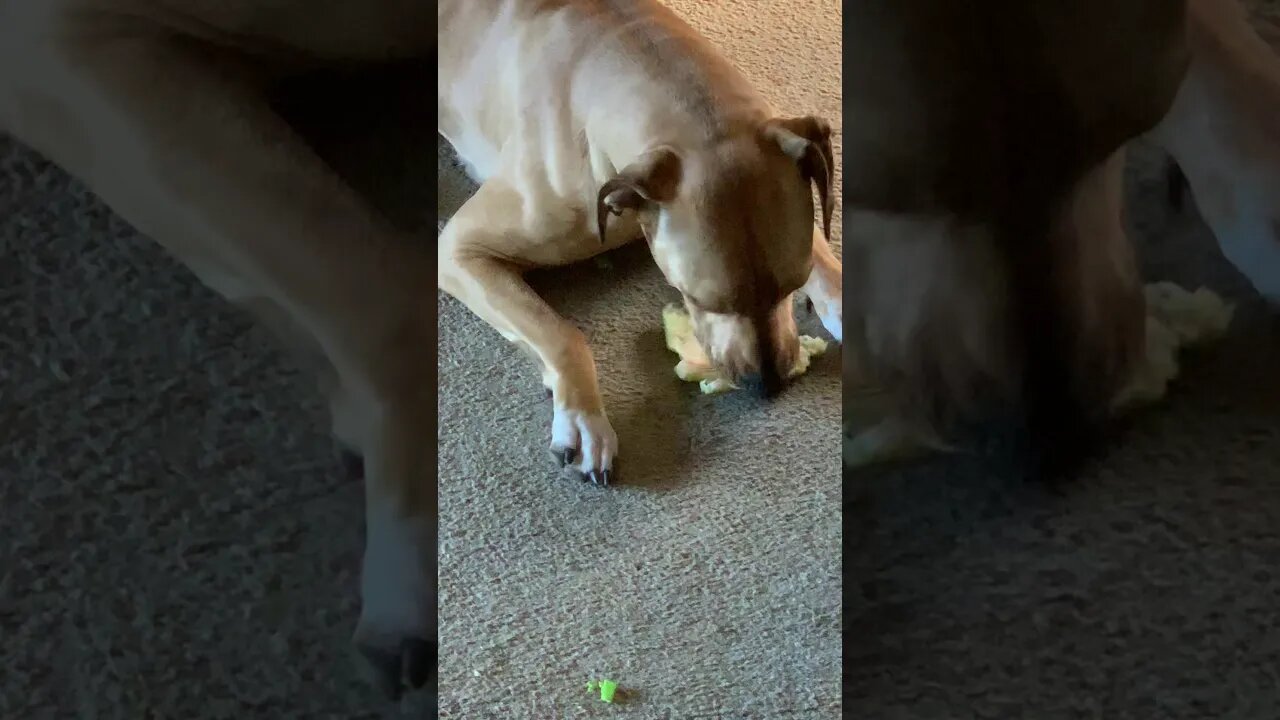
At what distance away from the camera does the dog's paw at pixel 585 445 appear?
4.35ft

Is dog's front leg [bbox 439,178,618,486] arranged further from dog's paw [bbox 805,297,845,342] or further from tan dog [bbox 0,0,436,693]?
tan dog [bbox 0,0,436,693]

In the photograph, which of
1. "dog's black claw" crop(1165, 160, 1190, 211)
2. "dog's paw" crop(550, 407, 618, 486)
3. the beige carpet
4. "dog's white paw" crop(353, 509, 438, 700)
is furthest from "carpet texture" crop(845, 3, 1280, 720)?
"dog's paw" crop(550, 407, 618, 486)

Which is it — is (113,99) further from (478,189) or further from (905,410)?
(478,189)

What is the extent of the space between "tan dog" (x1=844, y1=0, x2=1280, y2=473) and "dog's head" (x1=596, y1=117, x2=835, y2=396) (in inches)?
28.1

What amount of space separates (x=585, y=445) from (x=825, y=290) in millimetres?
419

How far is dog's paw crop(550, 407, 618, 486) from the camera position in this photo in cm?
133

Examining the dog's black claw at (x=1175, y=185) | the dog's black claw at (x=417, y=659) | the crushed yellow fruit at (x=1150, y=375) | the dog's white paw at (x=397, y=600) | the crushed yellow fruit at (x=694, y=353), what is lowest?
the crushed yellow fruit at (x=694, y=353)

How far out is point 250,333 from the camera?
411 mm

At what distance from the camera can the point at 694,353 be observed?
1.40 meters

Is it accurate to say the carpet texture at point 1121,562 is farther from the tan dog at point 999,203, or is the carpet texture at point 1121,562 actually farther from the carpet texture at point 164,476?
the carpet texture at point 164,476

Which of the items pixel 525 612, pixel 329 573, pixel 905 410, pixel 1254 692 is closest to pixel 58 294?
pixel 329 573

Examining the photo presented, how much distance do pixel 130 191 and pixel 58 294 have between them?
0.17 ft

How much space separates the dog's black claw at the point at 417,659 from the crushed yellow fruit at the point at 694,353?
0.96m

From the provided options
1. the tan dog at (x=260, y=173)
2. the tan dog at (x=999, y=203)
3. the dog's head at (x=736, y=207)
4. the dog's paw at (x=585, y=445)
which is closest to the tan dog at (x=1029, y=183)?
the tan dog at (x=999, y=203)
